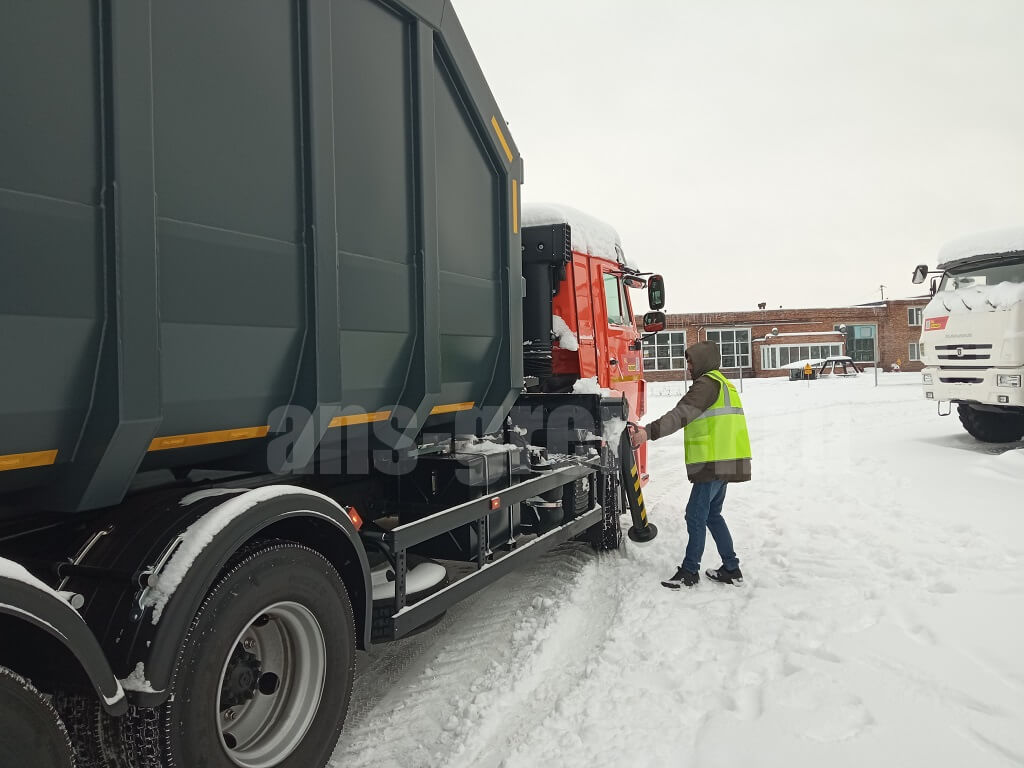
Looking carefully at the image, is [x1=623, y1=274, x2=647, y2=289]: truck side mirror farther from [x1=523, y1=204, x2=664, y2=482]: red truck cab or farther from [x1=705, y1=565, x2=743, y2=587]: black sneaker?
[x1=705, y1=565, x2=743, y2=587]: black sneaker

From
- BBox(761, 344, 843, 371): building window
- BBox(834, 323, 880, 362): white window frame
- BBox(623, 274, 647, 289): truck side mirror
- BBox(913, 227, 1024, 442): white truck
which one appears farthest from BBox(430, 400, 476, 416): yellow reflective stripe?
BBox(834, 323, 880, 362): white window frame

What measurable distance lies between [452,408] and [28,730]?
2.38 m

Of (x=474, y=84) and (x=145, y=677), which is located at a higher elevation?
(x=474, y=84)

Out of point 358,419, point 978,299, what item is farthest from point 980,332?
point 358,419

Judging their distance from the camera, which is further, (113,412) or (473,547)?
(473,547)

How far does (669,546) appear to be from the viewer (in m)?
6.00

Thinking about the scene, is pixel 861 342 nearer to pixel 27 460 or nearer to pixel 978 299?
pixel 978 299

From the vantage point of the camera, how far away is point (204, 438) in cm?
238

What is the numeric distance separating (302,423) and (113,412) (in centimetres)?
82

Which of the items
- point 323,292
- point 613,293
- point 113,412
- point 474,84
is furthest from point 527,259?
point 113,412

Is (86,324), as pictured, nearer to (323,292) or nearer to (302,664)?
(323,292)

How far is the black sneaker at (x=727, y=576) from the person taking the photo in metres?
5.01

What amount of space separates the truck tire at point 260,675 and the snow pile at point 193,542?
0.16m

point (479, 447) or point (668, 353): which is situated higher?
point (668, 353)
